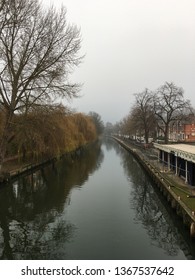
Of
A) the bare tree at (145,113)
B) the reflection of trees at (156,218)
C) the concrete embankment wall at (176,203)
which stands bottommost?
the reflection of trees at (156,218)

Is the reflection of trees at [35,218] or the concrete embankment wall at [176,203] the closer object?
the reflection of trees at [35,218]

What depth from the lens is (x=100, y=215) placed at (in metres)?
19.9

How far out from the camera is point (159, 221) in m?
19.3

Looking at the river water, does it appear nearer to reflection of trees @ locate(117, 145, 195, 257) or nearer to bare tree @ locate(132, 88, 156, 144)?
reflection of trees @ locate(117, 145, 195, 257)

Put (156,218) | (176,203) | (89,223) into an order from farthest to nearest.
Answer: (156,218) → (176,203) → (89,223)

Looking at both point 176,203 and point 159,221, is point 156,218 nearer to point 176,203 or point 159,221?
point 159,221

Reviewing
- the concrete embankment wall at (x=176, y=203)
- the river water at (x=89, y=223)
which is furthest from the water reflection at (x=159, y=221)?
Result: the concrete embankment wall at (x=176, y=203)

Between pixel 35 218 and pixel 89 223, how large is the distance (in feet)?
11.9

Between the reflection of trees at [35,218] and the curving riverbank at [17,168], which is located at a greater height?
the curving riverbank at [17,168]

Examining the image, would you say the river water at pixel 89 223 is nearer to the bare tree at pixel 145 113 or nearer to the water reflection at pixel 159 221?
the water reflection at pixel 159 221

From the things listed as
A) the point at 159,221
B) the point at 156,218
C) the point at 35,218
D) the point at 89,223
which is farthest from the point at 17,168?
the point at 159,221

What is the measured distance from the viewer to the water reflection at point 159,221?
1500cm

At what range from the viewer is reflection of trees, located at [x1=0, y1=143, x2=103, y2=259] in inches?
581

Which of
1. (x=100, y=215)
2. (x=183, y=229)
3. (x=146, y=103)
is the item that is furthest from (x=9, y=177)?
(x=146, y=103)
